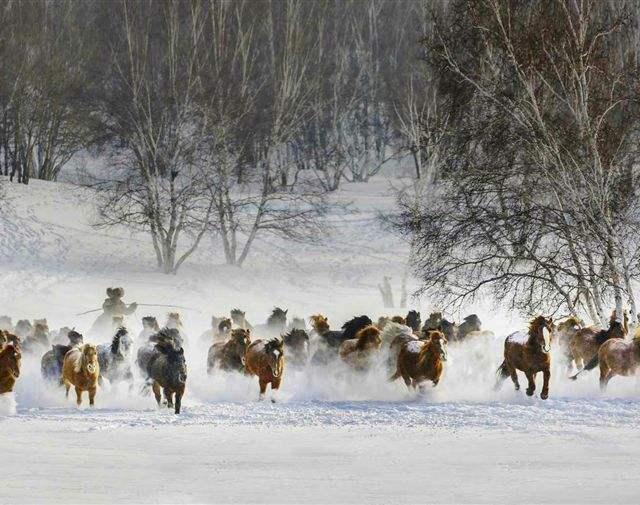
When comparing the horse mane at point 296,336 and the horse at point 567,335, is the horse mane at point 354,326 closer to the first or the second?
the horse mane at point 296,336

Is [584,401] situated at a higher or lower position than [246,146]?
lower

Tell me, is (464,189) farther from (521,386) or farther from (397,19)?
(397,19)

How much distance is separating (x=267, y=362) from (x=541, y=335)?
156 inches

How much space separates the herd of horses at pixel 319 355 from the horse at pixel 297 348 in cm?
2

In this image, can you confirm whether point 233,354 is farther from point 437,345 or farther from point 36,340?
point 36,340

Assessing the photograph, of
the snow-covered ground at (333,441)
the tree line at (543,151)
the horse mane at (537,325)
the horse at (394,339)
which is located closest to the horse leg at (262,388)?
the snow-covered ground at (333,441)

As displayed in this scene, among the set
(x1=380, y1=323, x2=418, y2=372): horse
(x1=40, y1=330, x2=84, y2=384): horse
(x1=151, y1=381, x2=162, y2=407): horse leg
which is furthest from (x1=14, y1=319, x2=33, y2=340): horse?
(x1=380, y1=323, x2=418, y2=372): horse

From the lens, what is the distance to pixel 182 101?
131 feet

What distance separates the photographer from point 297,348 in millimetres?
19250

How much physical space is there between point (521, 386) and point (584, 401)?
2.36m

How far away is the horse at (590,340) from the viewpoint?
18.2 meters

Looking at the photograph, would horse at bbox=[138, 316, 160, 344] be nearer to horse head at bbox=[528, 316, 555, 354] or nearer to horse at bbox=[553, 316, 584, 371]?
horse at bbox=[553, 316, 584, 371]

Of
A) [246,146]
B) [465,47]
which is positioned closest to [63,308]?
[246,146]

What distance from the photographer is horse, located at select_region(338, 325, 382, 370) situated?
17.9 metres
